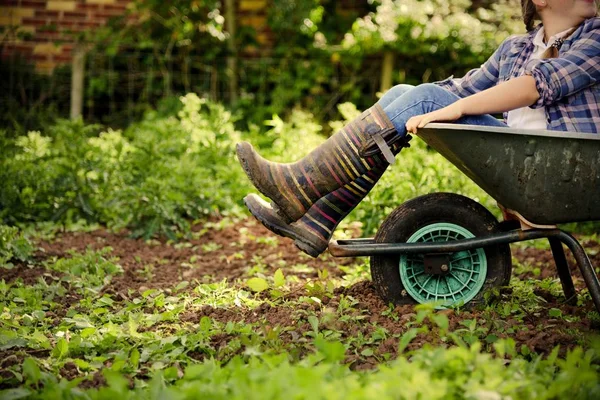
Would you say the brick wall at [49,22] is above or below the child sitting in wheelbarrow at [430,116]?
above

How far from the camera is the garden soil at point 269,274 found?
2.53 meters

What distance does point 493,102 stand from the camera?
2498mm

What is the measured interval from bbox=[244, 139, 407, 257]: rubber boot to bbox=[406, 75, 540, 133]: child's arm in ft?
1.01

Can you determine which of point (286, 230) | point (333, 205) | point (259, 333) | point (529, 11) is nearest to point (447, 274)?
point (333, 205)

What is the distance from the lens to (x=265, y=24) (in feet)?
24.2

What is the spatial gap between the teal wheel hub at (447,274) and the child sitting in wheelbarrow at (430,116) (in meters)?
0.29

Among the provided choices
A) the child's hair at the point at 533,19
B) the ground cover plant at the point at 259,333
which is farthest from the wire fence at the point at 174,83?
the child's hair at the point at 533,19

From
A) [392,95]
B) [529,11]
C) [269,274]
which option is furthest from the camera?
[269,274]

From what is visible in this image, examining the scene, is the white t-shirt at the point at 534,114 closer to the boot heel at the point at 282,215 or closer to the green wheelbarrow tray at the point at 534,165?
the green wheelbarrow tray at the point at 534,165

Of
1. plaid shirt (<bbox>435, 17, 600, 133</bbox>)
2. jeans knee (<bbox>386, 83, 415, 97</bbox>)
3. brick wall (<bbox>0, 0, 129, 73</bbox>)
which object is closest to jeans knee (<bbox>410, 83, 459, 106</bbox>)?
jeans knee (<bbox>386, 83, 415, 97</bbox>)

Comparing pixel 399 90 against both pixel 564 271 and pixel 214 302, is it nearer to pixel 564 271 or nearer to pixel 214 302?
pixel 564 271

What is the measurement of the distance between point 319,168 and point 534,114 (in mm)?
777

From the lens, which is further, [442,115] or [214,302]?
[214,302]

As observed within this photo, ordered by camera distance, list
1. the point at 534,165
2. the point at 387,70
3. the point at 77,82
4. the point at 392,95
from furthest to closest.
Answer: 1. the point at 387,70
2. the point at 77,82
3. the point at 392,95
4. the point at 534,165
